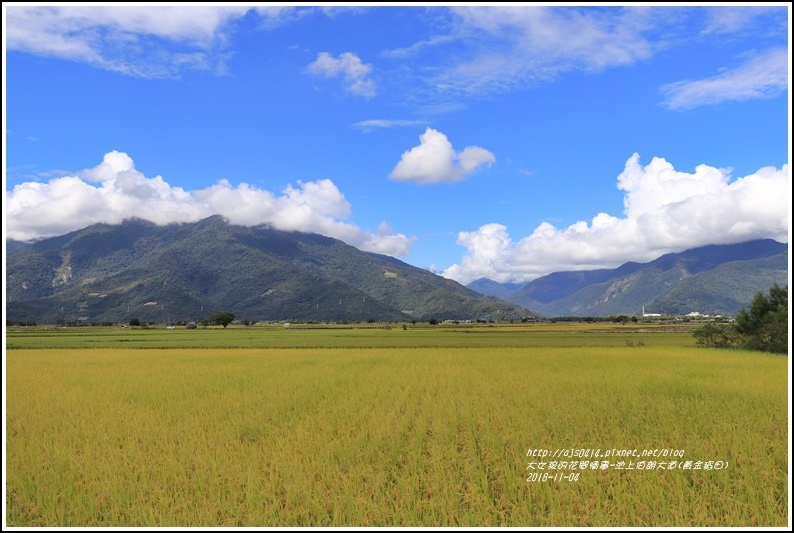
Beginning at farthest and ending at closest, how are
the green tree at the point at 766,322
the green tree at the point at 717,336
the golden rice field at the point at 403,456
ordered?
the green tree at the point at 717,336
the green tree at the point at 766,322
the golden rice field at the point at 403,456

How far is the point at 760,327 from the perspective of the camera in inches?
1555

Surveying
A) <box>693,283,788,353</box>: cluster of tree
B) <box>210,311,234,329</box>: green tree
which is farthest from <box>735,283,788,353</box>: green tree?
<box>210,311,234,329</box>: green tree

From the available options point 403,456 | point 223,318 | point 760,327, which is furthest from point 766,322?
point 223,318

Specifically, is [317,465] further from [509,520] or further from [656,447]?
[656,447]

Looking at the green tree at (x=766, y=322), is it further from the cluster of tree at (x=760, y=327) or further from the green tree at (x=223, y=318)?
the green tree at (x=223, y=318)

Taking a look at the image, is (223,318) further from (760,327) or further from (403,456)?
(403,456)

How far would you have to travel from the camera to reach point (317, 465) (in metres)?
8.57

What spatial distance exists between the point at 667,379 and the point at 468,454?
14.3 metres

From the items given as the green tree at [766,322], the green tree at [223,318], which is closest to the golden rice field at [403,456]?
the green tree at [766,322]

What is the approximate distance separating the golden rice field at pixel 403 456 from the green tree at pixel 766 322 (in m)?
25.8

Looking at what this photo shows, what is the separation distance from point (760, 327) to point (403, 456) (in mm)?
43124

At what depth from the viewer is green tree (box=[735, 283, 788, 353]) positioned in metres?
37.1

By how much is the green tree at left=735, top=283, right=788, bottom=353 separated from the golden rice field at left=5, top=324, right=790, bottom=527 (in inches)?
1016

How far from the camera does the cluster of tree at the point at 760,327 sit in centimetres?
3712
